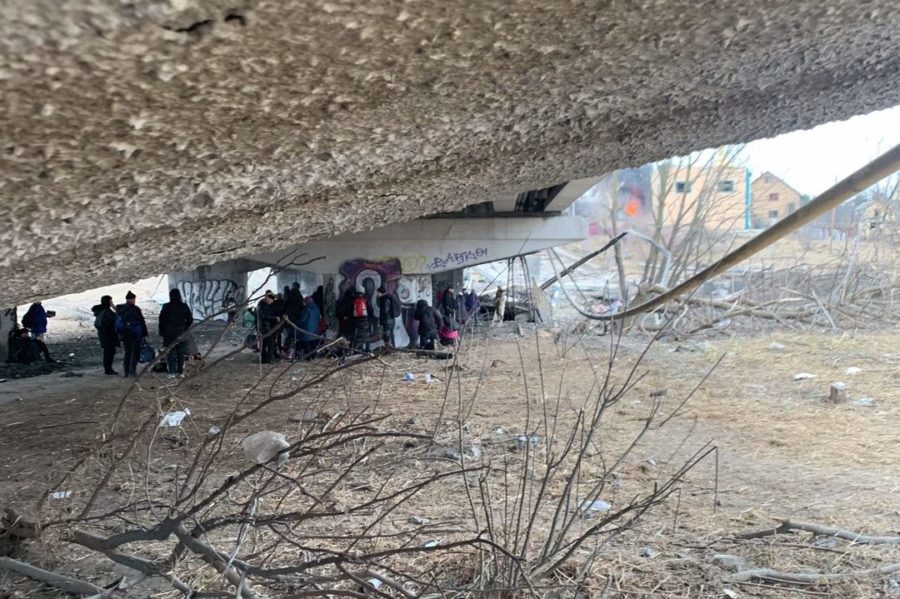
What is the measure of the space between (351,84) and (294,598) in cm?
163

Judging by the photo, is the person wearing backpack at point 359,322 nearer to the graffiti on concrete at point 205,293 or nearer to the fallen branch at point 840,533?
the fallen branch at point 840,533

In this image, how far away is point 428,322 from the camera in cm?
1504

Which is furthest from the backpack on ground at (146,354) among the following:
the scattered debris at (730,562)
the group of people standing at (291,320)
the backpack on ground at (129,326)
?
the scattered debris at (730,562)

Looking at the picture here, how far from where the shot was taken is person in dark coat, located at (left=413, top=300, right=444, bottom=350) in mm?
15062

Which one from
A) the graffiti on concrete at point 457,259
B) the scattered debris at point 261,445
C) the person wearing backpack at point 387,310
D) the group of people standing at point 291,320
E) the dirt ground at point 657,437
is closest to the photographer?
the dirt ground at point 657,437

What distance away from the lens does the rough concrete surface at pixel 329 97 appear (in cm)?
147

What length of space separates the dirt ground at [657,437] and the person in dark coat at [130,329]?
62 centimetres

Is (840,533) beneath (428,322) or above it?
beneath

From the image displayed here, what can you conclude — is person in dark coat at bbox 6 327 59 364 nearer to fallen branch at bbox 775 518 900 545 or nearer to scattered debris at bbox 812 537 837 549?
fallen branch at bbox 775 518 900 545

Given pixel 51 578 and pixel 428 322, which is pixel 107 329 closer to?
pixel 428 322

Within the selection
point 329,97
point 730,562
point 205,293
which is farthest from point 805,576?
point 205,293

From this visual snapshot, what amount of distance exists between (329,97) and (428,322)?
13010 mm

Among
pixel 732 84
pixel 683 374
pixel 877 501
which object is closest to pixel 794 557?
pixel 877 501

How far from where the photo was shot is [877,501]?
520 centimetres
